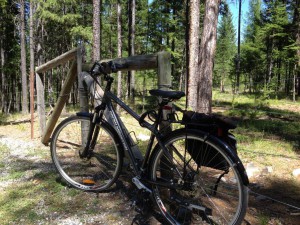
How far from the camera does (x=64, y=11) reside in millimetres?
19141

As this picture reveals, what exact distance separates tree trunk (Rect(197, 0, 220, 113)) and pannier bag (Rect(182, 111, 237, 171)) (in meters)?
5.09

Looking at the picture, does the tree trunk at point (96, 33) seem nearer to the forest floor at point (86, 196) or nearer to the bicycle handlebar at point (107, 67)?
the forest floor at point (86, 196)

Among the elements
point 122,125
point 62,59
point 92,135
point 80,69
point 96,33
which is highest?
point 96,33

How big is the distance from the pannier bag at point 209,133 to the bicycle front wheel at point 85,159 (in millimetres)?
953

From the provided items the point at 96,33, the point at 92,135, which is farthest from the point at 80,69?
the point at 96,33

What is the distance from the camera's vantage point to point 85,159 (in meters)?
3.47

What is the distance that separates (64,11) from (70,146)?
17.4 m

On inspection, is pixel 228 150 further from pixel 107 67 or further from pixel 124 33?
pixel 124 33

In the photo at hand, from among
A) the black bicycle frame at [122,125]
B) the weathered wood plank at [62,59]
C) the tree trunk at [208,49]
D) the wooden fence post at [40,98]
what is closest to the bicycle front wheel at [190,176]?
the black bicycle frame at [122,125]

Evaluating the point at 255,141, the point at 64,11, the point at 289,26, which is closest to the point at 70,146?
the point at 255,141

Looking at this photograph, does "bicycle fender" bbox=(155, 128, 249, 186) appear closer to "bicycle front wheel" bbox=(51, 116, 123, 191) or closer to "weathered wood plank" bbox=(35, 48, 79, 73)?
"bicycle front wheel" bbox=(51, 116, 123, 191)

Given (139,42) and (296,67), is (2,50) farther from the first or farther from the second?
(296,67)

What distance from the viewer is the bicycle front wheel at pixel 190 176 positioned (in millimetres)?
2127

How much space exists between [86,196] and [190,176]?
1.53 metres
